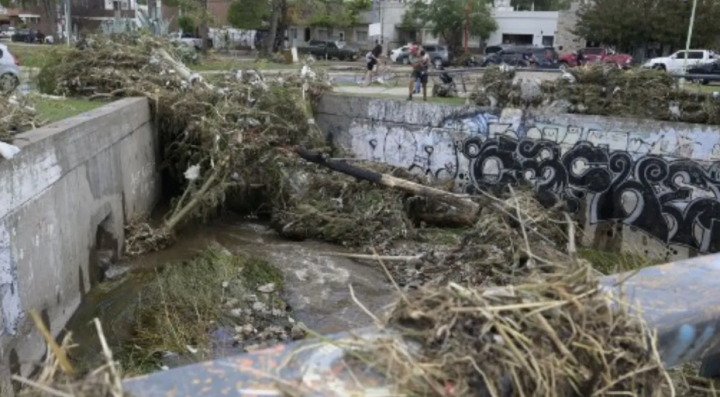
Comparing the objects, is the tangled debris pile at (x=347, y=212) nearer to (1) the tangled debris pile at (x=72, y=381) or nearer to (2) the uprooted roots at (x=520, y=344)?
(2) the uprooted roots at (x=520, y=344)

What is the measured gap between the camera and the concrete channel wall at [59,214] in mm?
5922

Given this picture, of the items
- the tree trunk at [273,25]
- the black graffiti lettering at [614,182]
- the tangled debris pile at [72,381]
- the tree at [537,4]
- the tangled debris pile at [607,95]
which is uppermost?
the tree at [537,4]

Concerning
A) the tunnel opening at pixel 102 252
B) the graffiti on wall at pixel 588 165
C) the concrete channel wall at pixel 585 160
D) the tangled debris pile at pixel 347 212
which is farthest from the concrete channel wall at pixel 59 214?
the graffiti on wall at pixel 588 165

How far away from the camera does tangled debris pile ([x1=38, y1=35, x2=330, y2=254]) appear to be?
1142 centimetres

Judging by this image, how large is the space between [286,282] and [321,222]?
232cm

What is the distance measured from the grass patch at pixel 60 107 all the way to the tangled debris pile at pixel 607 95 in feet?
25.4

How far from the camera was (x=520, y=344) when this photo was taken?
1.98m

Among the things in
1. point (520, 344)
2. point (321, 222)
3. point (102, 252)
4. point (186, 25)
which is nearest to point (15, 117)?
point (102, 252)

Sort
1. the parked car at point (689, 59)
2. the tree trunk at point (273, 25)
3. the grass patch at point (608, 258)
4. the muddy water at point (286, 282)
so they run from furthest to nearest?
the tree trunk at point (273, 25)
the parked car at point (689, 59)
the grass patch at point (608, 258)
the muddy water at point (286, 282)

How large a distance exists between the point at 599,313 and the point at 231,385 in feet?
3.89

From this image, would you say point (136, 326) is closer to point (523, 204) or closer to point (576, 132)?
point (523, 204)

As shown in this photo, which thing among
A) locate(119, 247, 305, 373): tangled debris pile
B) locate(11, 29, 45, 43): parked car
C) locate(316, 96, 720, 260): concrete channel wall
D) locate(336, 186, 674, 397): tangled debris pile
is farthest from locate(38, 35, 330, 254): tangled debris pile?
locate(11, 29, 45, 43): parked car

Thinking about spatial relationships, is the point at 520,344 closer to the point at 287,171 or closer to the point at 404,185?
the point at 404,185

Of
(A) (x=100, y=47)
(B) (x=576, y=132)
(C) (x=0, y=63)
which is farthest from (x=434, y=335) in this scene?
(C) (x=0, y=63)
